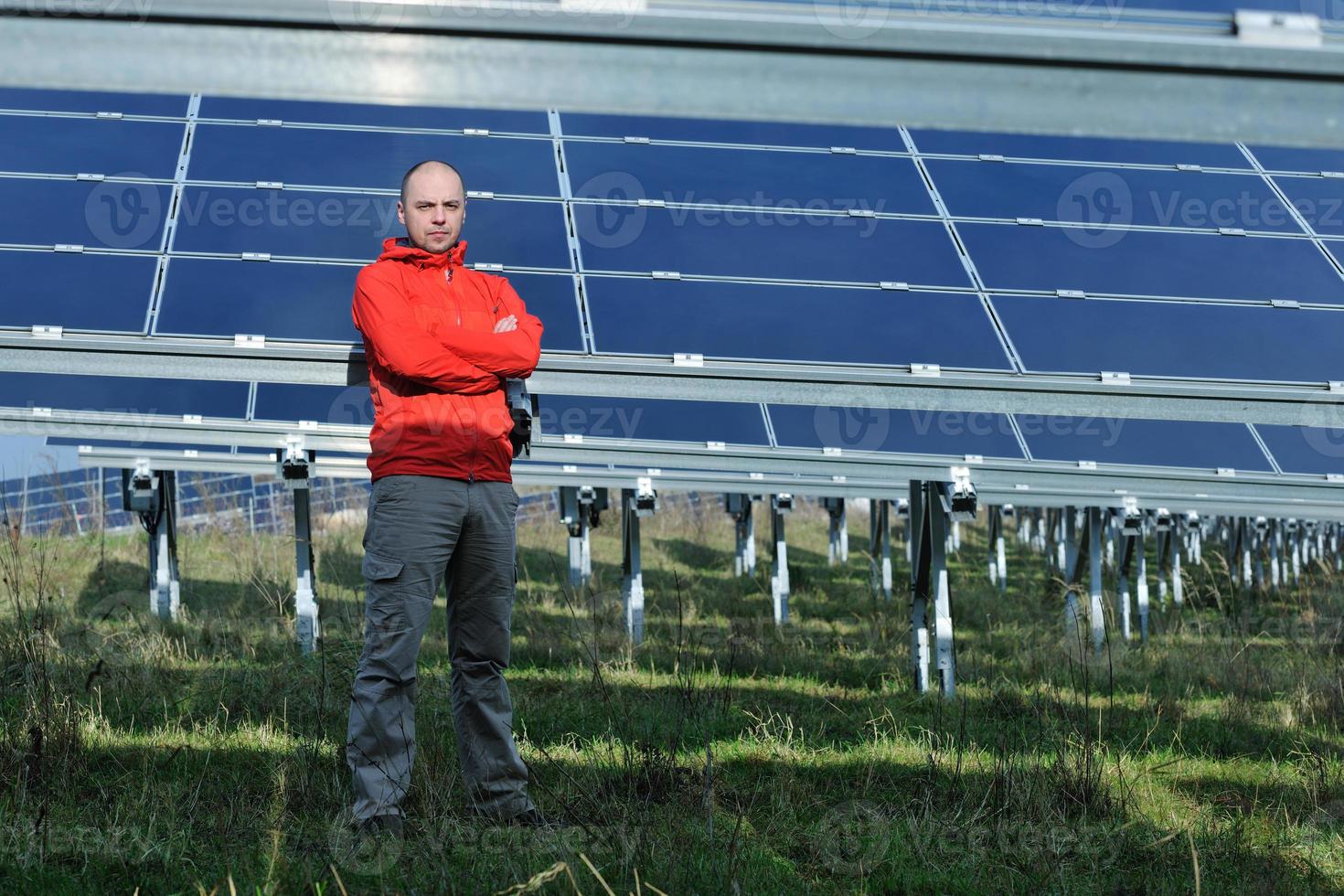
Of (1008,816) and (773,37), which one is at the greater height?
(773,37)

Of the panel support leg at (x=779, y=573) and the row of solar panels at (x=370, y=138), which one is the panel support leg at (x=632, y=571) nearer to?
the panel support leg at (x=779, y=573)

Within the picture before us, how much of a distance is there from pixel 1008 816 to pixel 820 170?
14.0 ft

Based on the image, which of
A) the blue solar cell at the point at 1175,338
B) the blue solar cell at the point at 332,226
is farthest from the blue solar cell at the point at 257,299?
the blue solar cell at the point at 1175,338

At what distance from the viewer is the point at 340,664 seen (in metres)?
5.30

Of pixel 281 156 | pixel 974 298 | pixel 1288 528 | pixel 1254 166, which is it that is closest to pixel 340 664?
pixel 281 156

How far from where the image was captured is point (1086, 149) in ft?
25.2

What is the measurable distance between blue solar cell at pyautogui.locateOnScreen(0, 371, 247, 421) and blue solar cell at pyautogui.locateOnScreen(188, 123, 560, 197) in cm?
119

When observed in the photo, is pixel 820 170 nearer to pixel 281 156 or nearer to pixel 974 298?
pixel 974 298

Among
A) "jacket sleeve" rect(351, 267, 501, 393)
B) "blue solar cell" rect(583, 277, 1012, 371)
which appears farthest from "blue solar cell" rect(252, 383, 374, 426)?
"jacket sleeve" rect(351, 267, 501, 393)

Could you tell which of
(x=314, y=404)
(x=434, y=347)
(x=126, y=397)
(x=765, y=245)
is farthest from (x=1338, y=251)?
(x=126, y=397)

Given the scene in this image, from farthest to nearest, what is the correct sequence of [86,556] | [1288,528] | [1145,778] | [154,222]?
[1288,528]
[86,556]
[154,222]
[1145,778]

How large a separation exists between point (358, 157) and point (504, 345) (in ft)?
11.7

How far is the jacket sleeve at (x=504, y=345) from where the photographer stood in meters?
3.75

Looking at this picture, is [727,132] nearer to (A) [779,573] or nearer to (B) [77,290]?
(B) [77,290]
